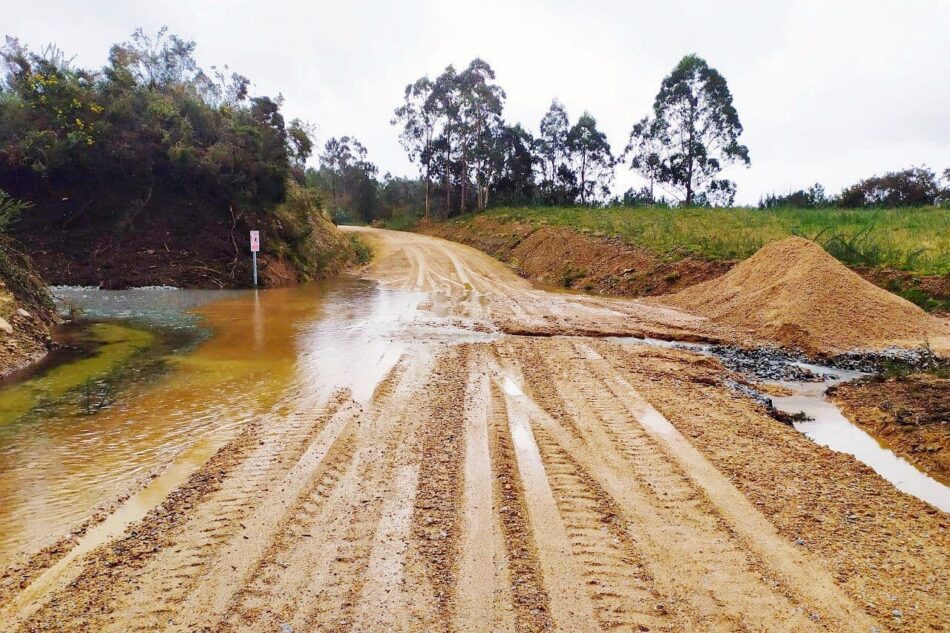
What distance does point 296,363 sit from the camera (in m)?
6.70

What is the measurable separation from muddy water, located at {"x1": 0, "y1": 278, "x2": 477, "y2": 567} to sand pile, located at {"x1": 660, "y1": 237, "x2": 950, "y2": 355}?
5.20 m

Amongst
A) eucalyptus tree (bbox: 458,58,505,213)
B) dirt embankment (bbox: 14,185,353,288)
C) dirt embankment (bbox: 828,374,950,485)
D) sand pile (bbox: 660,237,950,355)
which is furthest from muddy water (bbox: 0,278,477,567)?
eucalyptus tree (bbox: 458,58,505,213)

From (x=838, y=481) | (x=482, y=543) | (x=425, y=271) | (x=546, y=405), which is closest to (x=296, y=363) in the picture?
(x=546, y=405)

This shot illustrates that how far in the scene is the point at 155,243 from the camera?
49.5 feet

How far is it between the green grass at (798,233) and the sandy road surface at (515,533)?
8941 millimetres

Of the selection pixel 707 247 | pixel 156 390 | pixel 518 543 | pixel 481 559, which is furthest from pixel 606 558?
pixel 707 247

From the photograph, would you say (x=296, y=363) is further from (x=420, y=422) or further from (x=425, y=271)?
(x=425, y=271)

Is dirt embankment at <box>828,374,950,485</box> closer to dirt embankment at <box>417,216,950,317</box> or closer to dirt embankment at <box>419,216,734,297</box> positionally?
dirt embankment at <box>417,216,950,317</box>

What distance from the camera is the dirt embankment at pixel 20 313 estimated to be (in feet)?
20.9

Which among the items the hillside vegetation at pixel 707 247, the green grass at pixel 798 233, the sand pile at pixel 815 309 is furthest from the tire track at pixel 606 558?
the green grass at pixel 798 233

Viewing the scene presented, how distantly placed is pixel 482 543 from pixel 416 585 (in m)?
0.48

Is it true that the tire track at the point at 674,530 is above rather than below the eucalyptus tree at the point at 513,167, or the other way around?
below

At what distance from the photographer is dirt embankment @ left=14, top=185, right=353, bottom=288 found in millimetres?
14102

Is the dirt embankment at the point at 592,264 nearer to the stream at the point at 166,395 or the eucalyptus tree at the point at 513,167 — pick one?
the stream at the point at 166,395
